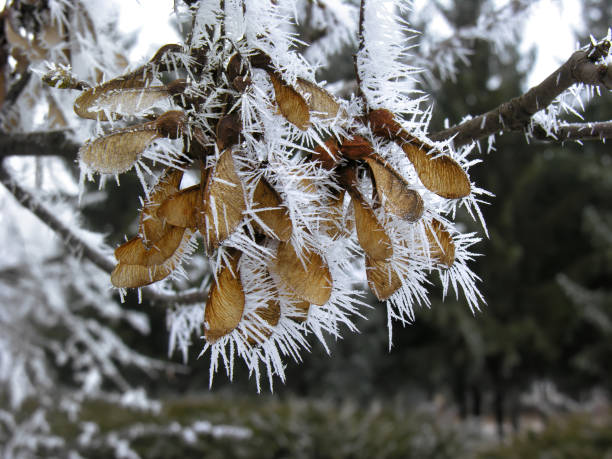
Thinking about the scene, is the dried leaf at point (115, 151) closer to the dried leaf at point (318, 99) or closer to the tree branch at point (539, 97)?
the dried leaf at point (318, 99)

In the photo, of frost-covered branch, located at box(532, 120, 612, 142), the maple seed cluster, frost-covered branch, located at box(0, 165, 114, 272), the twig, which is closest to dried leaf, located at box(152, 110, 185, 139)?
the maple seed cluster

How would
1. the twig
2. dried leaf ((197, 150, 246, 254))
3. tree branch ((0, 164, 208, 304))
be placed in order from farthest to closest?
1. tree branch ((0, 164, 208, 304))
2. the twig
3. dried leaf ((197, 150, 246, 254))

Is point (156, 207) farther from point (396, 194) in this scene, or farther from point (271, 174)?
point (396, 194)

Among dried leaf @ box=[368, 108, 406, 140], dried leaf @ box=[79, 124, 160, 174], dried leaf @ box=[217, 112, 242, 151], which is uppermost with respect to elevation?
dried leaf @ box=[368, 108, 406, 140]

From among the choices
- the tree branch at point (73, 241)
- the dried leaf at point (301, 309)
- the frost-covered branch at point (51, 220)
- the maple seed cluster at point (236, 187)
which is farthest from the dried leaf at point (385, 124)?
the frost-covered branch at point (51, 220)

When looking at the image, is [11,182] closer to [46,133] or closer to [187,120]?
[46,133]

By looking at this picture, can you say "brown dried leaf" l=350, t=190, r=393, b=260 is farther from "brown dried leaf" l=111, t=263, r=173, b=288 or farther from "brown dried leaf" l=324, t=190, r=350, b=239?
"brown dried leaf" l=111, t=263, r=173, b=288

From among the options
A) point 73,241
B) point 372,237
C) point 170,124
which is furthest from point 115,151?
point 73,241
